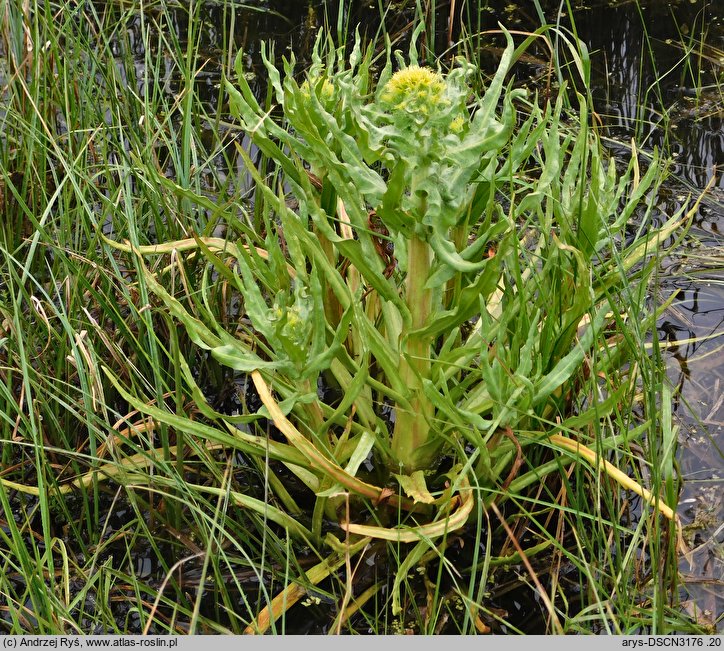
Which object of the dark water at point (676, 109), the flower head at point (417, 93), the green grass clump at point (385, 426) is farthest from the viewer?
the dark water at point (676, 109)

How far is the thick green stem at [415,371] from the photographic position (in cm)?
151

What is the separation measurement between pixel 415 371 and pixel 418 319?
96 millimetres

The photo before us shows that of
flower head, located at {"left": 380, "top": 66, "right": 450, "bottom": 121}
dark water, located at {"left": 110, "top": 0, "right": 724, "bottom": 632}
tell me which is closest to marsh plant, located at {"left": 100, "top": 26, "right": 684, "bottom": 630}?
flower head, located at {"left": 380, "top": 66, "right": 450, "bottom": 121}

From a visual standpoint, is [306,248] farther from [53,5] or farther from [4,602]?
[53,5]

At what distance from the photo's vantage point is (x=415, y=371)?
153 centimetres

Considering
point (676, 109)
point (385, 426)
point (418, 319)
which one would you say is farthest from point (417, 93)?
point (676, 109)

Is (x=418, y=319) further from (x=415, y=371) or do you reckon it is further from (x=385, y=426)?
(x=385, y=426)

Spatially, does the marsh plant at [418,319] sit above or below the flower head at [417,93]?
below

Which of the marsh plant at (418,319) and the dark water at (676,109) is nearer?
the marsh plant at (418,319)

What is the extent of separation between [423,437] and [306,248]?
404 mm

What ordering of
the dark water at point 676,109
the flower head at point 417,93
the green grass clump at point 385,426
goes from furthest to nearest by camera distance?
the dark water at point 676,109, the green grass clump at point 385,426, the flower head at point 417,93

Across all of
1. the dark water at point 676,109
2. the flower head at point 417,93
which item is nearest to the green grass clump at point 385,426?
the flower head at point 417,93

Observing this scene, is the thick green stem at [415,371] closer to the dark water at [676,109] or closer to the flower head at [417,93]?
the flower head at [417,93]
